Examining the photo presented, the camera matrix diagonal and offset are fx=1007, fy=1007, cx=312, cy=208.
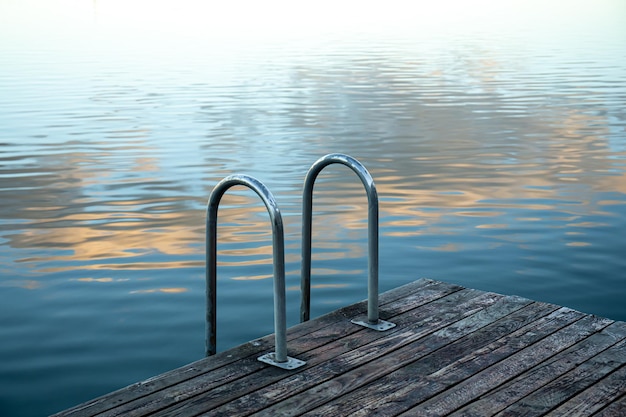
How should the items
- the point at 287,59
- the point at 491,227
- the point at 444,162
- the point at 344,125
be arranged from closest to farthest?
the point at 491,227 < the point at 444,162 < the point at 344,125 < the point at 287,59

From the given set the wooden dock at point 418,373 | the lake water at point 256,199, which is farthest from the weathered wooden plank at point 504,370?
the lake water at point 256,199

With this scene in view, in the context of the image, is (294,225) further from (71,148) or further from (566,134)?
(566,134)

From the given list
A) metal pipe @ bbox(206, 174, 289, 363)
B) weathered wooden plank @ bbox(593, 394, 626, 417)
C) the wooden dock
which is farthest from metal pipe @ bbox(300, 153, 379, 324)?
weathered wooden plank @ bbox(593, 394, 626, 417)

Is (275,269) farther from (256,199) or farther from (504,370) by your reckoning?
(256,199)

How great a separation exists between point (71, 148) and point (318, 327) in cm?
1050

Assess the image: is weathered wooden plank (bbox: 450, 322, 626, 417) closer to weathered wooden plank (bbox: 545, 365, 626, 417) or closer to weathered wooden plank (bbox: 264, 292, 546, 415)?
weathered wooden plank (bbox: 545, 365, 626, 417)

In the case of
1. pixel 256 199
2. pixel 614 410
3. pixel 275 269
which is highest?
pixel 275 269

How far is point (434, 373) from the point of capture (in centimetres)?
449

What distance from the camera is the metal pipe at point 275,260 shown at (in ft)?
14.5

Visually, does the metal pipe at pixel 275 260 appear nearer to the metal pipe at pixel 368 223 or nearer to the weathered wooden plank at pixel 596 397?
the metal pipe at pixel 368 223

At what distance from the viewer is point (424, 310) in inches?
213

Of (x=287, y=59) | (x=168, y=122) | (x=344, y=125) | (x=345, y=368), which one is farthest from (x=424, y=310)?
(x=287, y=59)

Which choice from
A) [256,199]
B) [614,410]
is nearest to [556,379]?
[614,410]

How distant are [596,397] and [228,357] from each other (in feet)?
5.39
